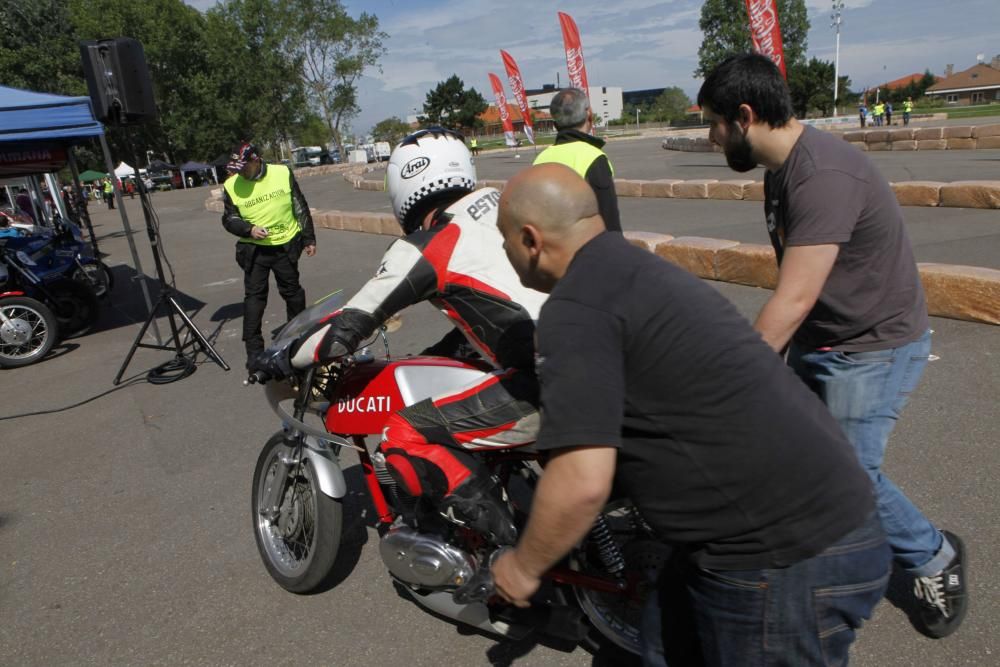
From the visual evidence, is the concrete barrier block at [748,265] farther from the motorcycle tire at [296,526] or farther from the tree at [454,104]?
the tree at [454,104]

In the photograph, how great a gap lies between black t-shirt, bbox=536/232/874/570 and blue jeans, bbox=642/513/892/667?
1.7 inches

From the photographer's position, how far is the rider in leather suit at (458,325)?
240 cm

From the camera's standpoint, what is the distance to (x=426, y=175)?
2781mm

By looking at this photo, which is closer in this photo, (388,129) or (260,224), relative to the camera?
(260,224)

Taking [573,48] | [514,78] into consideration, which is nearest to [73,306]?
[573,48]

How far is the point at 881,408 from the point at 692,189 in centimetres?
1331

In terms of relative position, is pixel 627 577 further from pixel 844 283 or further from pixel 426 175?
pixel 426 175

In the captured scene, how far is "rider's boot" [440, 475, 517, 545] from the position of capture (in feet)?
7.86


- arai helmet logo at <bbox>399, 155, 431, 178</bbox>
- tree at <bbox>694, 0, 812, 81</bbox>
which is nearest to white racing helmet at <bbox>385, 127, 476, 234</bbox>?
arai helmet logo at <bbox>399, 155, 431, 178</bbox>

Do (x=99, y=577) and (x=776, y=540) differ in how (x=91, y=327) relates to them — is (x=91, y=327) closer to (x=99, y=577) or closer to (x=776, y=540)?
(x=99, y=577)

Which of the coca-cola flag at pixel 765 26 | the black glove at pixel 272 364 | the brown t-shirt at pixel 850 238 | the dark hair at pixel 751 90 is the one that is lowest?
the black glove at pixel 272 364

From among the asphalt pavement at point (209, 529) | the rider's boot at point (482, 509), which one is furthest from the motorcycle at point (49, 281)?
the rider's boot at point (482, 509)

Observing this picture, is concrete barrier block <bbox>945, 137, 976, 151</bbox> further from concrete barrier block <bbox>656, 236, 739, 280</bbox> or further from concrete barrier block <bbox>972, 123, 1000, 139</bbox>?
concrete barrier block <bbox>656, 236, 739, 280</bbox>

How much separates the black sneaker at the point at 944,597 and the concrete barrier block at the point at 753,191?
11.7 metres
